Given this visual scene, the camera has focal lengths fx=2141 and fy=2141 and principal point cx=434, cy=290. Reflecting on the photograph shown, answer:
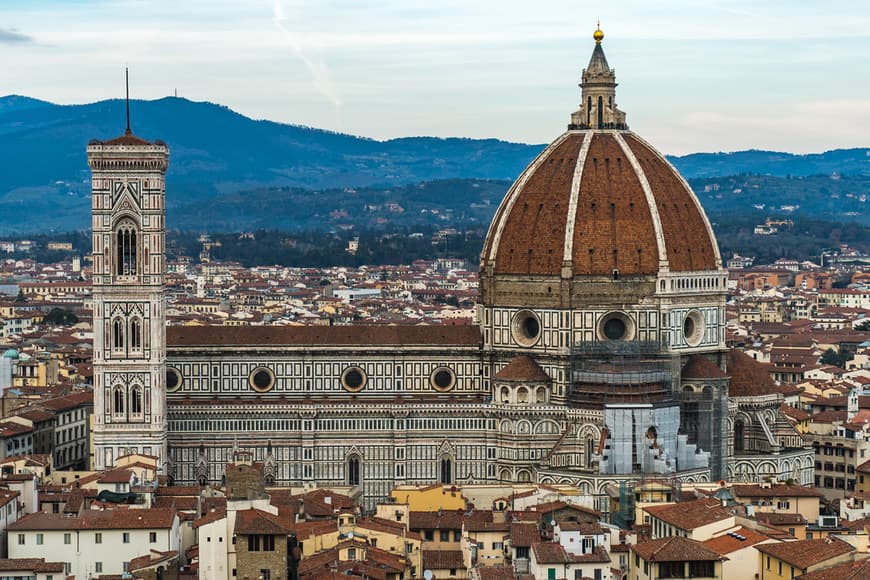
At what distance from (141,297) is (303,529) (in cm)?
2137

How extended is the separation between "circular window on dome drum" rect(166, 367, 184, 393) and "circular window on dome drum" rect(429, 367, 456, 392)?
30.0 ft

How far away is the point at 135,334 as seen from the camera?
75.1 metres

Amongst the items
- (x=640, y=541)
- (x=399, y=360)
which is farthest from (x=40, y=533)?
(x=399, y=360)

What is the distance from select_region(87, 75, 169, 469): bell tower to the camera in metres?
74.7

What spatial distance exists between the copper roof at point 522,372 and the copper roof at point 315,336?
8.34ft

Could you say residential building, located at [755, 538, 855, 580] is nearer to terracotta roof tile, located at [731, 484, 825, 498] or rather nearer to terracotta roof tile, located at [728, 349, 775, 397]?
terracotta roof tile, located at [731, 484, 825, 498]

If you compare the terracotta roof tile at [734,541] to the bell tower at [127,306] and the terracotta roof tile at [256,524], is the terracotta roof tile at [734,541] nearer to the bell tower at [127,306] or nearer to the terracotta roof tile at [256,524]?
the terracotta roof tile at [256,524]

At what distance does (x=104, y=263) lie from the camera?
246ft

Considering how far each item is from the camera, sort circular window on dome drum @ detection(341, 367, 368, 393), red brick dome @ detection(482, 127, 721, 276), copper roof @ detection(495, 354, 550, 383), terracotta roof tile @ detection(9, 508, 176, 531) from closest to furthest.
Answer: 1. terracotta roof tile @ detection(9, 508, 176, 531)
2. copper roof @ detection(495, 354, 550, 383)
3. circular window on dome drum @ detection(341, 367, 368, 393)
4. red brick dome @ detection(482, 127, 721, 276)

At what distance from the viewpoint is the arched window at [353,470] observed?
77438 millimetres

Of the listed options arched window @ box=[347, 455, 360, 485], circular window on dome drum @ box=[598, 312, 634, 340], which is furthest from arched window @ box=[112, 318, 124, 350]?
circular window on dome drum @ box=[598, 312, 634, 340]

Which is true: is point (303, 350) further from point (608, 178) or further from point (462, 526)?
point (462, 526)

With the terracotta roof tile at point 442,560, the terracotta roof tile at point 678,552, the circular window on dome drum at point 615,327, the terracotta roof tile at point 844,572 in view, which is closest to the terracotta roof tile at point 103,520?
the terracotta roof tile at point 442,560

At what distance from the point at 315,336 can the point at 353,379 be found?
2.16 metres
